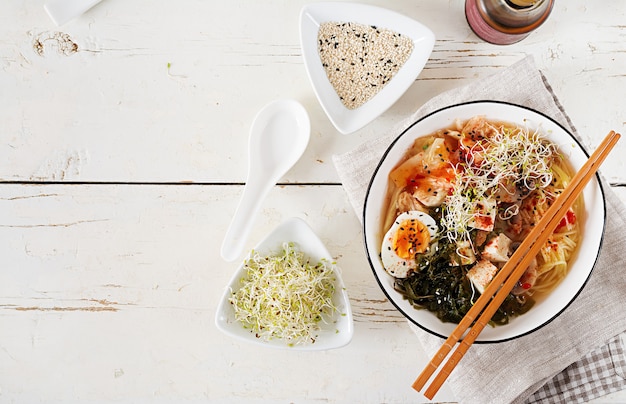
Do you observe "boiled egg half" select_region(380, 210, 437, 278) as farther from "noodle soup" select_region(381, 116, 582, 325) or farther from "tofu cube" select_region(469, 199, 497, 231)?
"tofu cube" select_region(469, 199, 497, 231)

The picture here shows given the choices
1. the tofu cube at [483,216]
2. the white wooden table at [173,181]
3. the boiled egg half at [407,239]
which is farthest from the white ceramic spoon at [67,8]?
the tofu cube at [483,216]

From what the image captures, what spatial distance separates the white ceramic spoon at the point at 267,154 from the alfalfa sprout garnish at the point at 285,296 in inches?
4.8

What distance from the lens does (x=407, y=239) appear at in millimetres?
1729

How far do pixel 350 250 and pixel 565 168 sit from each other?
31.1 inches

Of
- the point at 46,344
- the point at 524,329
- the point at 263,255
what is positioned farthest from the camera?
the point at 46,344

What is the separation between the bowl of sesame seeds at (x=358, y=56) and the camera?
1.94 m

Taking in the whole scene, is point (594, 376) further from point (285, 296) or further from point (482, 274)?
point (285, 296)

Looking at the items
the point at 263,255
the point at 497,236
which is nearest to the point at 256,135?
the point at 263,255

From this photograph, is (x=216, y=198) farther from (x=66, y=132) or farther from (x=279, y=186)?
(x=66, y=132)

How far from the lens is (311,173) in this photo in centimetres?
205

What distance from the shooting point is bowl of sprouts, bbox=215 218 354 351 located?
188 centimetres

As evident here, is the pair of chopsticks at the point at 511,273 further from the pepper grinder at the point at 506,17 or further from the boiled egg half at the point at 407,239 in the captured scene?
the pepper grinder at the point at 506,17

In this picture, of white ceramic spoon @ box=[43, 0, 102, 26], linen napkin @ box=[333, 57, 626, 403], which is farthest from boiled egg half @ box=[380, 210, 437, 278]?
white ceramic spoon @ box=[43, 0, 102, 26]

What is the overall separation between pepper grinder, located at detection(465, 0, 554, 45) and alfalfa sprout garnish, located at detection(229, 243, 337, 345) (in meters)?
1.01
